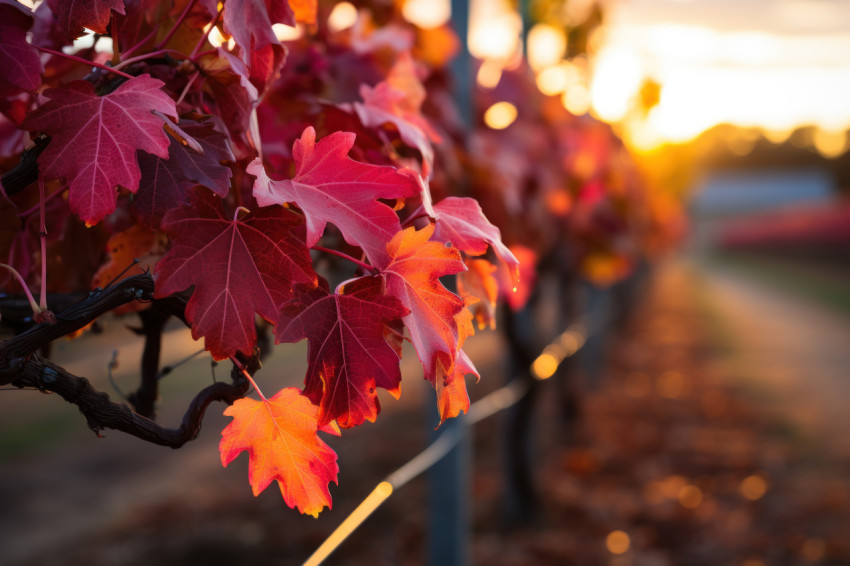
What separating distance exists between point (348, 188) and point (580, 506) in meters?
4.07

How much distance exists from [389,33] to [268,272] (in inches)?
37.0

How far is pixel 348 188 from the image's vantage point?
637 mm

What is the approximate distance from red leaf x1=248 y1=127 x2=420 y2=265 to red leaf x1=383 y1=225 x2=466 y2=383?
0.06 feet

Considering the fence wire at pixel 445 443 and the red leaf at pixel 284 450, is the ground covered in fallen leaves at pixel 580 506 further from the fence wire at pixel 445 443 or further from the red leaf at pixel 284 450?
the red leaf at pixel 284 450

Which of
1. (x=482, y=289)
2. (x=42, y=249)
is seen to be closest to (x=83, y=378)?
(x=42, y=249)

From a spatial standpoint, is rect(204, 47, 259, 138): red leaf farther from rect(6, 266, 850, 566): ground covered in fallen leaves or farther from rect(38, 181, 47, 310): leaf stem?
rect(6, 266, 850, 566): ground covered in fallen leaves

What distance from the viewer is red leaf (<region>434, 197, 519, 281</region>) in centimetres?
71

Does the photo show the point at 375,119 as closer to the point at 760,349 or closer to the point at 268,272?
the point at 268,272

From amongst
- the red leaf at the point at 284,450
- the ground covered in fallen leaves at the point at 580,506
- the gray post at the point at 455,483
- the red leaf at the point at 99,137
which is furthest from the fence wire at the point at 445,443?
the red leaf at the point at 99,137

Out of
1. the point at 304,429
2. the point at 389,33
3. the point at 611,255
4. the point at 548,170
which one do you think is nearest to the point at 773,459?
the point at 611,255

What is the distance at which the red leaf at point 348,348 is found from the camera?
23.6 inches

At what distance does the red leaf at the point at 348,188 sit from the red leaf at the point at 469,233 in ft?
0.26

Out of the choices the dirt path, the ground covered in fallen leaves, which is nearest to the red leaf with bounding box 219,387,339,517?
the ground covered in fallen leaves

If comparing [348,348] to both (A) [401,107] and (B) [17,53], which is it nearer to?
(B) [17,53]
